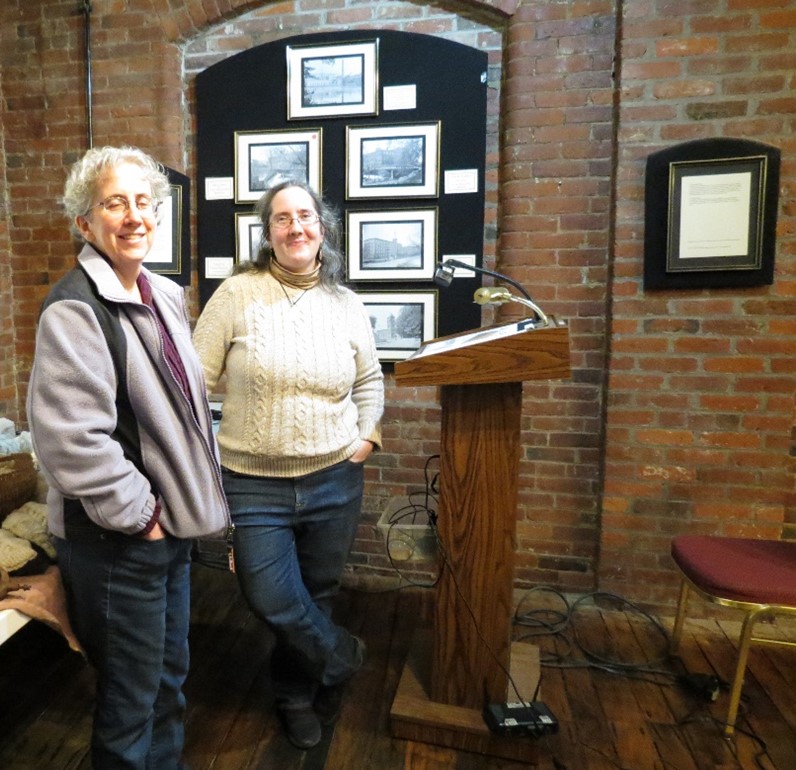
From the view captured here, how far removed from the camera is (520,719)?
Answer: 5.12 ft

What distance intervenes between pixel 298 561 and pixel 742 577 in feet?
4.14

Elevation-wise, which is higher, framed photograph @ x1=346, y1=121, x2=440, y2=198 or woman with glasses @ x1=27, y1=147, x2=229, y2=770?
framed photograph @ x1=346, y1=121, x2=440, y2=198

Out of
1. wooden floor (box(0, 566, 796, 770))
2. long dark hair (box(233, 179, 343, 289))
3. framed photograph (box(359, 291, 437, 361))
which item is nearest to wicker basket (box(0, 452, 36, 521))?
wooden floor (box(0, 566, 796, 770))

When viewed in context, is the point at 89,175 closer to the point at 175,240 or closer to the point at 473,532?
the point at 473,532

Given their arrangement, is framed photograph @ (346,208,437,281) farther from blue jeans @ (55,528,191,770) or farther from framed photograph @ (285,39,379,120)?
blue jeans @ (55,528,191,770)

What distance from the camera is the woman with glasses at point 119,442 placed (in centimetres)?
102

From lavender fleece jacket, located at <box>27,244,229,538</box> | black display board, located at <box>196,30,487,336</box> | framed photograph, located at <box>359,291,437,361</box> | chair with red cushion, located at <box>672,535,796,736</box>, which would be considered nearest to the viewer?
lavender fleece jacket, located at <box>27,244,229,538</box>

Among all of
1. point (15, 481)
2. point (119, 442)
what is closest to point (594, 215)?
point (119, 442)

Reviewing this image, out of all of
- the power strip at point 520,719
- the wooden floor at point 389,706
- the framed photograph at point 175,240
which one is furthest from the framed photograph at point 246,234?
the power strip at point 520,719

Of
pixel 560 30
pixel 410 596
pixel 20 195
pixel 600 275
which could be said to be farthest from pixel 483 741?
pixel 20 195

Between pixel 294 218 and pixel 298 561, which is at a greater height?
pixel 294 218

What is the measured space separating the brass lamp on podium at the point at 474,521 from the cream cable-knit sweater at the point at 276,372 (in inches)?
9.1

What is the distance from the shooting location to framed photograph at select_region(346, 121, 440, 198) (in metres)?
2.33

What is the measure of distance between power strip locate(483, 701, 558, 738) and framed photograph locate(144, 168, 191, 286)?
2.08m
